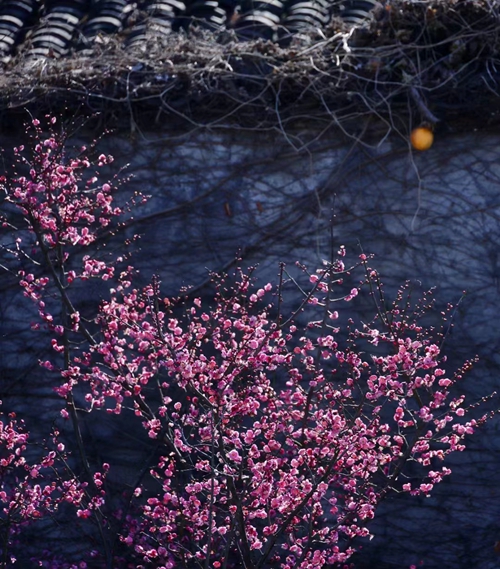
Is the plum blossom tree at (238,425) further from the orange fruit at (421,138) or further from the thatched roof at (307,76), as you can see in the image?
the orange fruit at (421,138)

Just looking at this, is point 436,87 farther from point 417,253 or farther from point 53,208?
point 53,208

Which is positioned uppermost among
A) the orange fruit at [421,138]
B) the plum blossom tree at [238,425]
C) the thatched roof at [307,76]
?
the thatched roof at [307,76]

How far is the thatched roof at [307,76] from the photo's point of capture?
13.5ft

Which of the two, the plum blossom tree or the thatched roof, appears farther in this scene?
the thatched roof

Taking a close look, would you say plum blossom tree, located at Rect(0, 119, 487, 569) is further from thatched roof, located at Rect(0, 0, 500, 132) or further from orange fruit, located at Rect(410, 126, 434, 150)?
orange fruit, located at Rect(410, 126, 434, 150)

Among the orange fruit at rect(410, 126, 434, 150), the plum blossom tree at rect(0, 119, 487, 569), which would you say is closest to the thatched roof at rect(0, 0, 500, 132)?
the orange fruit at rect(410, 126, 434, 150)

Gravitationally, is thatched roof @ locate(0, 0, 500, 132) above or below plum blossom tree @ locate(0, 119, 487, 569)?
above

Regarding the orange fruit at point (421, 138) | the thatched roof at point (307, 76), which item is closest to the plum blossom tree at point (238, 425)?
the thatched roof at point (307, 76)

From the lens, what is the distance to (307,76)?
13.7ft

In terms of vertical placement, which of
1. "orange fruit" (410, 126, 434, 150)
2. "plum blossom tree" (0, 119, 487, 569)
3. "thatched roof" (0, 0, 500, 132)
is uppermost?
"thatched roof" (0, 0, 500, 132)

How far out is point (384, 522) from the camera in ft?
13.5

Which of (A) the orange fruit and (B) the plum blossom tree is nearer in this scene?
(B) the plum blossom tree

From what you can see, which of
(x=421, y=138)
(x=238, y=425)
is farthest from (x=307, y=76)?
(x=238, y=425)

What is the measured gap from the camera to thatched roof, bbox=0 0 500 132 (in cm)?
412
